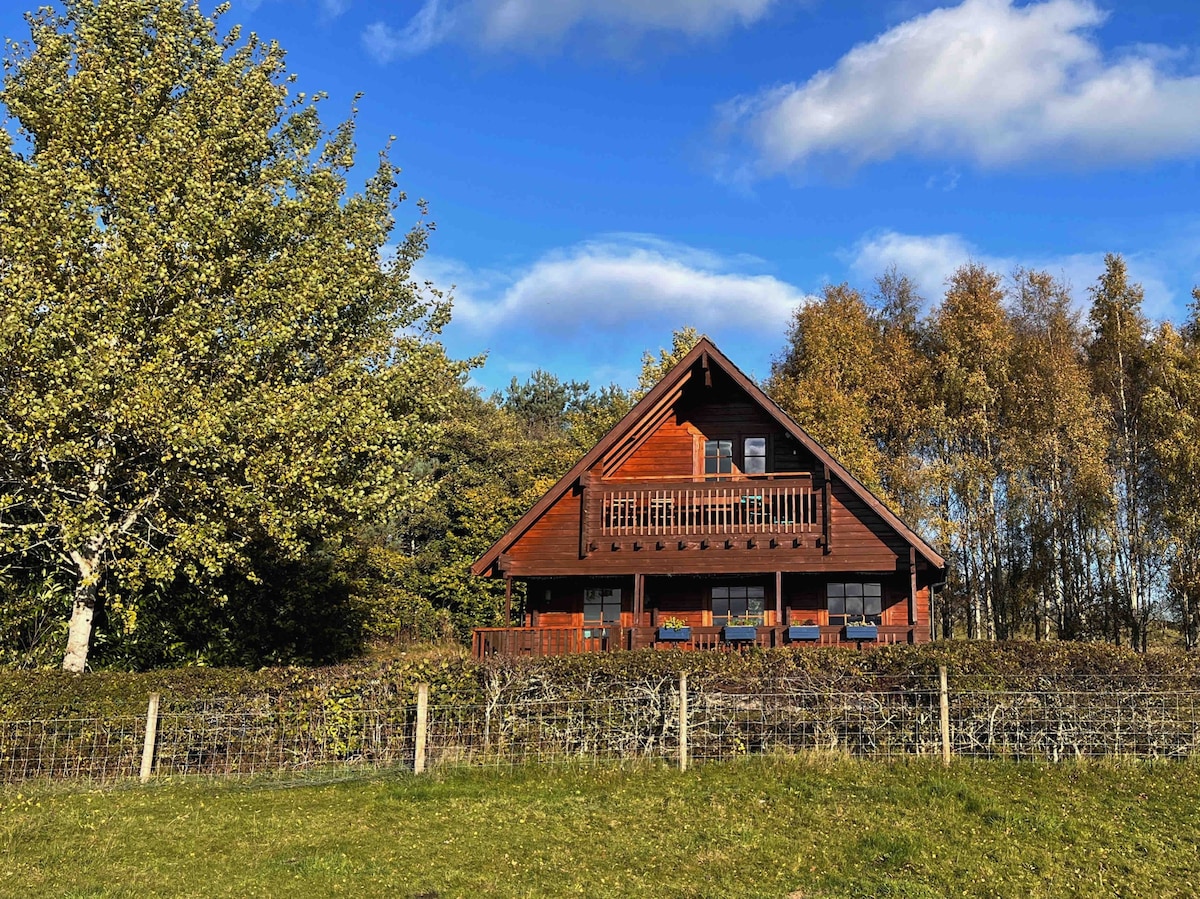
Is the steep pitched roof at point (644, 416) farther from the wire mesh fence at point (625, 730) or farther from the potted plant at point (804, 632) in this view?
the wire mesh fence at point (625, 730)

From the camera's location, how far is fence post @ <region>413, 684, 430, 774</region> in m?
12.2

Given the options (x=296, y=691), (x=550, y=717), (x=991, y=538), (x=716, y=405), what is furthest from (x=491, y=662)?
(x=991, y=538)

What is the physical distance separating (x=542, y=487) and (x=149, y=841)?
2835cm

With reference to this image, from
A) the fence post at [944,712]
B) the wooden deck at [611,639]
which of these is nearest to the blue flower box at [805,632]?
the wooden deck at [611,639]

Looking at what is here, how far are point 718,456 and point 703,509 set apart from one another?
83.4 inches

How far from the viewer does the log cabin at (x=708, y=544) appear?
2053 centimetres

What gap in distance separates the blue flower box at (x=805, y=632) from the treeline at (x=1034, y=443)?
14.7 m

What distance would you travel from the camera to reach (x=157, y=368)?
14.9 metres

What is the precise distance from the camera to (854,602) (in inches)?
888

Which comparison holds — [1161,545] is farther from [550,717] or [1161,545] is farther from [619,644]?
[550,717]

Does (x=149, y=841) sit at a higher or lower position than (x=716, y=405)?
lower

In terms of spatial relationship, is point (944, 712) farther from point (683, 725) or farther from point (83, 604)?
point (83, 604)

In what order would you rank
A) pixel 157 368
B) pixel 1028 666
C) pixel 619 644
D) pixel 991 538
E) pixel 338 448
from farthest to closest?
pixel 991 538
pixel 619 644
pixel 338 448
pixel 157 368
pixel 1028 666

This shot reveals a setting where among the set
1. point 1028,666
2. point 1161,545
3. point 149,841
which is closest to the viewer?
point 149,841
